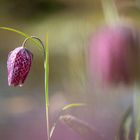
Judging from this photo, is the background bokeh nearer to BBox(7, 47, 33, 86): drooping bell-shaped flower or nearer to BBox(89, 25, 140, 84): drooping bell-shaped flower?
BBox(89, 25, 140, 84): drooping bell-shaped flower

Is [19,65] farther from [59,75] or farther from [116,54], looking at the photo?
[59,75]

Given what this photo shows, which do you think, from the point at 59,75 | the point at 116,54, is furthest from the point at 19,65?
the point at 59,75

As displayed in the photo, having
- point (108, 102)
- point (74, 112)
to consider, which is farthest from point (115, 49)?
point (74, 112)

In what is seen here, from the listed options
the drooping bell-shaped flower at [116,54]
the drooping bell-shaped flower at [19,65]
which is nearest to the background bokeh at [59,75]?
the drooping bell-shaped flower at [116,54]

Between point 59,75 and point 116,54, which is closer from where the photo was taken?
point 116,54

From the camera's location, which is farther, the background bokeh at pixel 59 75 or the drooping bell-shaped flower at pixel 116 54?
the background bokeh at pixel 59 75

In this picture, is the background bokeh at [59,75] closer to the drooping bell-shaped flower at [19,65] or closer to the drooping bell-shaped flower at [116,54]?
the drooping bell-shaped flower at [116,54]
